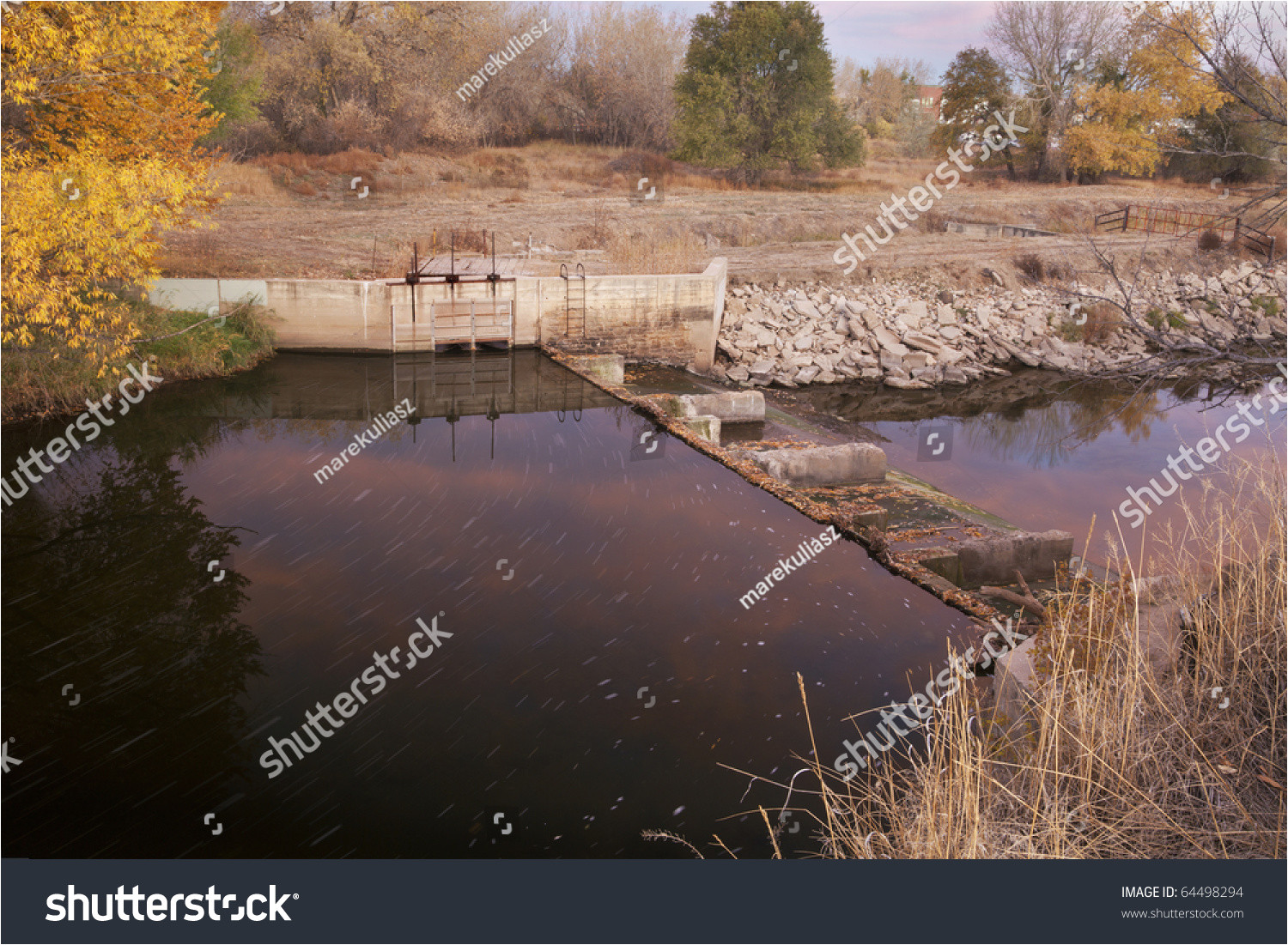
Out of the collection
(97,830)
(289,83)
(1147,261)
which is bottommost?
(97,830)

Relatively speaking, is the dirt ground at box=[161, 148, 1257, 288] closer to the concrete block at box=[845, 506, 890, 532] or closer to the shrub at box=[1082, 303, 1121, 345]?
the shrub at box=[1082, 303, 1121, 345]

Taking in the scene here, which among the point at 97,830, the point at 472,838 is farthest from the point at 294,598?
the point at 472,838

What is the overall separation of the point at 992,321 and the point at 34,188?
1929 cm

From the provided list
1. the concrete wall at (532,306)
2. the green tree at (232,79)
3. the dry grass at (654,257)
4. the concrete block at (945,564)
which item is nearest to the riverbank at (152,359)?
the concrete wall at (532,306)

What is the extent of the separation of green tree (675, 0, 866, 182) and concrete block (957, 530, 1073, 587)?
1101 inches

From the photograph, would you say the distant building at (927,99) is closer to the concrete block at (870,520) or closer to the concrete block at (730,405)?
the concrete block at (730,405)

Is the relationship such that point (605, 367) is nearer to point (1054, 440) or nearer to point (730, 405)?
point (730, 405)

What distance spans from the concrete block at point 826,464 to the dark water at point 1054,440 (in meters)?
1.82

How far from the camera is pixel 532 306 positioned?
18.2m

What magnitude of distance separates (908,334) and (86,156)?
15818mm

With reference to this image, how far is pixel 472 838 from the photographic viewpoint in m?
5.58

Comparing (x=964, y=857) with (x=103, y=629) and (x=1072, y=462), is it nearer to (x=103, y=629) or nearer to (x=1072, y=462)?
(x=103, y=629)

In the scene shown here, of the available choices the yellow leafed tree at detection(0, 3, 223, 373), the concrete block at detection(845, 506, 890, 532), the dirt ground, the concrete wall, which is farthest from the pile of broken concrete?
the yellow leafed tree at detection(0, 3, 223, 373)

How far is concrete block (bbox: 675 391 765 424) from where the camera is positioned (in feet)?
49.8
